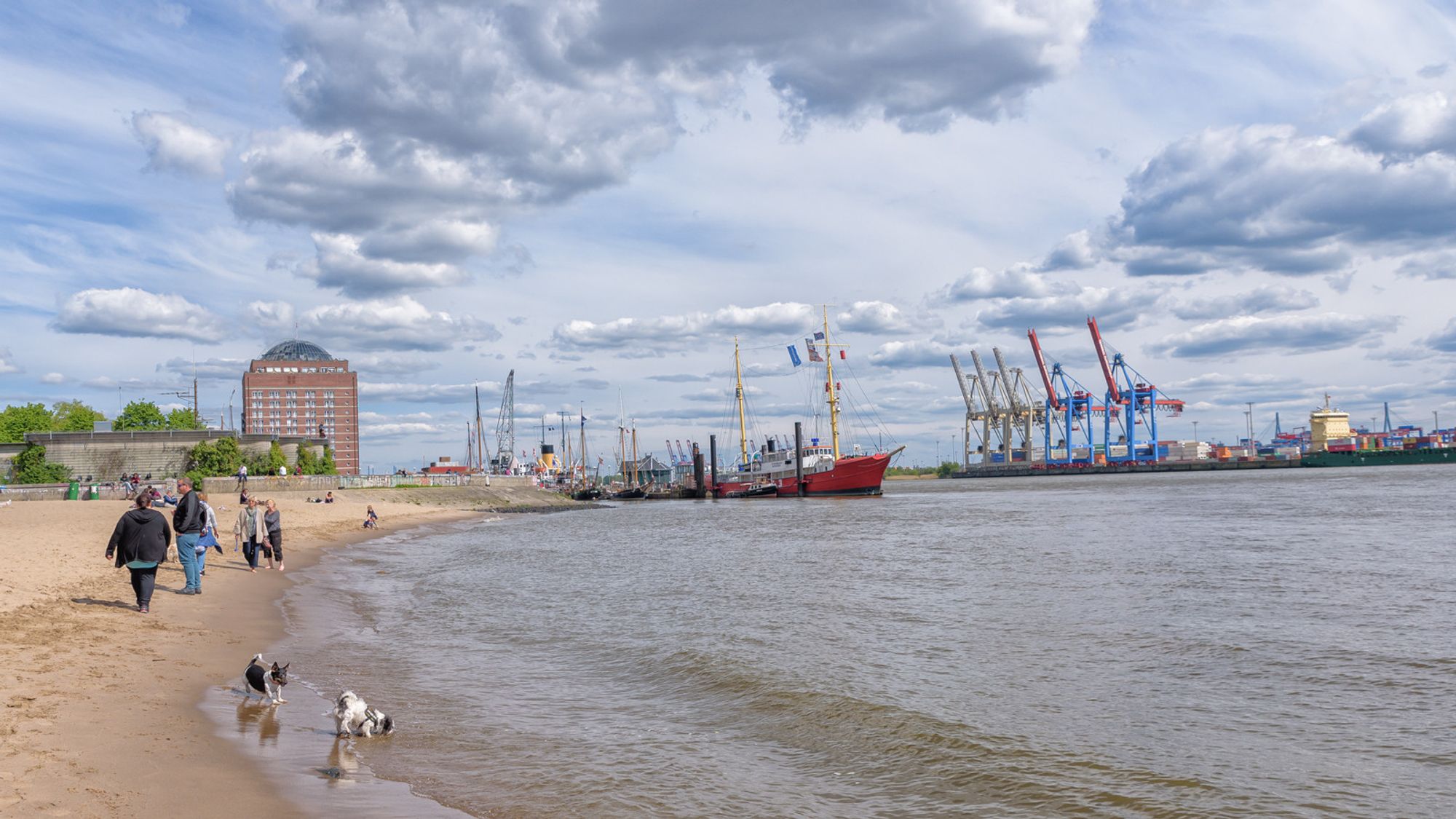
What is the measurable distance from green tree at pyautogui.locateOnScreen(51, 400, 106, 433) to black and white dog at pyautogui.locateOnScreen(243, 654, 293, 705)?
106m

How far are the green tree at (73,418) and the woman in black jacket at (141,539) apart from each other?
101 meters

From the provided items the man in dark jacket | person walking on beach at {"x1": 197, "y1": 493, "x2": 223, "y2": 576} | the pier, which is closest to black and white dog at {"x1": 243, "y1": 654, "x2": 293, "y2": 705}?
the man in dark jacket

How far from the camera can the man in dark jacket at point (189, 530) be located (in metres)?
15.0

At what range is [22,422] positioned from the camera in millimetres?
95500

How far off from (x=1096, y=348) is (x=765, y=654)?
145 m

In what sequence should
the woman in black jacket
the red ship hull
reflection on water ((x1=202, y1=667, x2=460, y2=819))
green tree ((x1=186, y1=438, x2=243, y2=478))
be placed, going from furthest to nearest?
the red ship hull, green tree ((x1=186, y1=438, x2=243, y2=478)), the woman in black jacket, reflection on water ((x1=202, y1=667, x2=460, y2=819))

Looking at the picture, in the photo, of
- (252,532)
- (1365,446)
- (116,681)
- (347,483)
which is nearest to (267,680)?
(116,681)

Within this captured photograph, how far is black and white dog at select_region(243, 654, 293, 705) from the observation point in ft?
31.0

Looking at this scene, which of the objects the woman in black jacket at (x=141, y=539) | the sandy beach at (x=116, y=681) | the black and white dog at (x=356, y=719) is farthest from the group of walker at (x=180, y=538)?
the black and white dog at (x=356, y=719)

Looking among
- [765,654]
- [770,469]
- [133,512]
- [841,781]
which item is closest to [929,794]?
[841,781]

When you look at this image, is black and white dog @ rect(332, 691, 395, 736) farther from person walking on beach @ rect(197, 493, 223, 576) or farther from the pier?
the pier

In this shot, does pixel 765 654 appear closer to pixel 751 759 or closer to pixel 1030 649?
pixel 1030 649

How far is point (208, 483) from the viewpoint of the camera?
62.2 meters

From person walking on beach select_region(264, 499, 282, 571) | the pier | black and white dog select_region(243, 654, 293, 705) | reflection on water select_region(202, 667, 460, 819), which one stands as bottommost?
the pier
